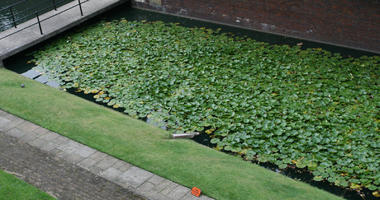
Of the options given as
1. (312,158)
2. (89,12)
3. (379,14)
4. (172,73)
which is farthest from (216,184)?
(89,12)

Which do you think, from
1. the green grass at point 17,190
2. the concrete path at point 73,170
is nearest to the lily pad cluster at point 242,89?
the concrete path at point 73,170

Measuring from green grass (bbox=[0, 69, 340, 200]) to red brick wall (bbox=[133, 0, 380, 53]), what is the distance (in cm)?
612

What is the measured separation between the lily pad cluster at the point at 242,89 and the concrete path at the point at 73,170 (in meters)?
1.92

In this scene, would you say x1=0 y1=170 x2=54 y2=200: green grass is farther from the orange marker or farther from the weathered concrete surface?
the weathered concrete surface

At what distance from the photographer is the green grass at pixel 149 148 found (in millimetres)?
6301

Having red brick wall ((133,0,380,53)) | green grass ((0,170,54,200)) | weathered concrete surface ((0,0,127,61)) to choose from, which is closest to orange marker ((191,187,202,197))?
green grass ((0,170,54,200))

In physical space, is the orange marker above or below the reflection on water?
below

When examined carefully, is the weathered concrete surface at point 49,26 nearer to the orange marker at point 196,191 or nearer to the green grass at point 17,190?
the green grass at point 17,190

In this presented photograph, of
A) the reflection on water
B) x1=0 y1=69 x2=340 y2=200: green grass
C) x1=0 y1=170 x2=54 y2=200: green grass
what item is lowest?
x1=0 y1=69 x2=340 y2=200: green grass

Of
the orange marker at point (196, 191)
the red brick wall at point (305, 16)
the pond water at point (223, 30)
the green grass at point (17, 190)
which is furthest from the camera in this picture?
the red brick wall at point (305, 16)

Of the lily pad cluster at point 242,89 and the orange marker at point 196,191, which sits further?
the lily pad cluster at point 242,89

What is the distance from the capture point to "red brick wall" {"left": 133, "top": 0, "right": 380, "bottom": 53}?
36.1 feet

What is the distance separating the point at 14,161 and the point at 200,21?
342 inches

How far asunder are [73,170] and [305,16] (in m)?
8.45
